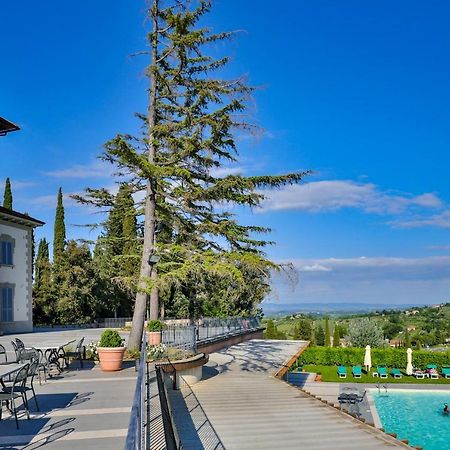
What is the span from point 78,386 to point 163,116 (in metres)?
10.3

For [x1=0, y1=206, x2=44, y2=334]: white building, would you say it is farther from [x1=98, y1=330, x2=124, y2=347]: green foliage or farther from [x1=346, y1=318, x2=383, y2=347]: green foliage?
→ [x1=346, y1=318, x2=383, y2=347]: green foliage

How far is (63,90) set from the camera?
24203 millimetres

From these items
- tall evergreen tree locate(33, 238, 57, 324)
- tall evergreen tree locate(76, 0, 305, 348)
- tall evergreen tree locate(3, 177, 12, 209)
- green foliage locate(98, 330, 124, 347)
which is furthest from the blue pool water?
tall evergreen tree locate(3, 177, 12, 209)

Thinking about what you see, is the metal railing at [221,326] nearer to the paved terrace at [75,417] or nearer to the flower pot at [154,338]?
the flower pot at [154,338]

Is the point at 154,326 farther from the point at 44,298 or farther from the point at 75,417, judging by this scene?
the point at 44,298

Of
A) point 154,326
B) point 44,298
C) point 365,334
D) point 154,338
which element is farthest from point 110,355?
point 365,334

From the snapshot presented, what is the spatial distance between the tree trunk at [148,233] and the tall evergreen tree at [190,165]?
0.10ft

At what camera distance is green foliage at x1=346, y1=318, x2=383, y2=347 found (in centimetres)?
4156

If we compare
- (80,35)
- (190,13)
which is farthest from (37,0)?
(190,13)

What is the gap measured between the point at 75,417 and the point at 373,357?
31.2 metres

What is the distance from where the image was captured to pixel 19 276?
27.5 m

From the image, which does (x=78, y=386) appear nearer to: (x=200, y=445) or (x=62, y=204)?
(x=200, y=445)

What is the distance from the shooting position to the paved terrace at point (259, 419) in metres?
9.52

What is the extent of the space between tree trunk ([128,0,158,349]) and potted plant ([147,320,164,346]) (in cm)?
28
